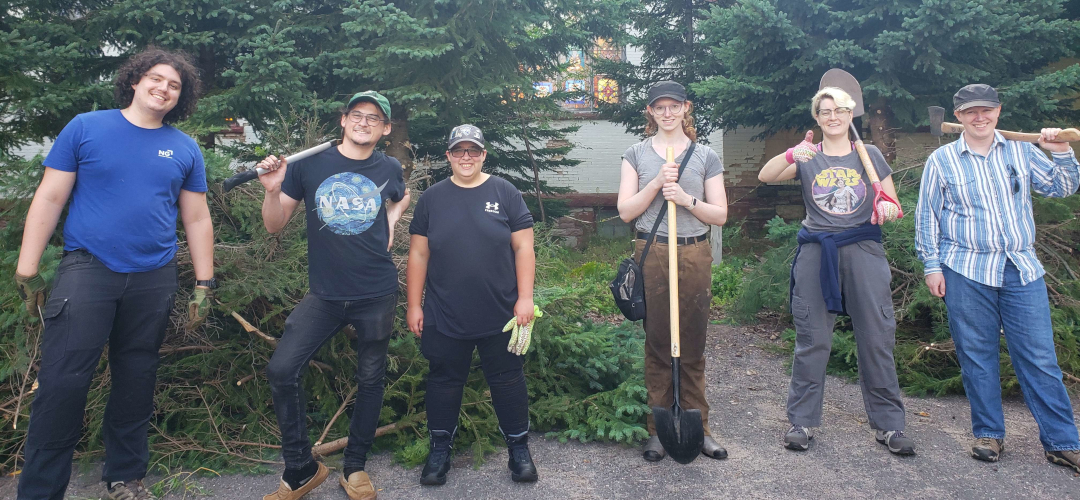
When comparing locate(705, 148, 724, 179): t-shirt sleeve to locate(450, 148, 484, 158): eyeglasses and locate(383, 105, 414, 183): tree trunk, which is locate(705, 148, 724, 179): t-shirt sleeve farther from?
locate(383, 105, 414, 183): tree trunk

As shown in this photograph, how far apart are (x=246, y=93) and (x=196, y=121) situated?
523 mm

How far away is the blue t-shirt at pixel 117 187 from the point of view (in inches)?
111

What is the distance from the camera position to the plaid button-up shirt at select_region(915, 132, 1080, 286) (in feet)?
11.5

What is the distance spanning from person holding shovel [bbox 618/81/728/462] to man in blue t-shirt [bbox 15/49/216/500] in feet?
6.84

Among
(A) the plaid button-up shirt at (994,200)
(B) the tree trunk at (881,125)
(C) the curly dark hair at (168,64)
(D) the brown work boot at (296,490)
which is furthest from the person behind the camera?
(B) the tree trunk at (881,125)

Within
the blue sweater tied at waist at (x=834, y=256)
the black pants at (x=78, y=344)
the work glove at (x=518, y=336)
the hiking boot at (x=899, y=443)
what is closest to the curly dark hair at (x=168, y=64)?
the black pants at (x=78, y=344)

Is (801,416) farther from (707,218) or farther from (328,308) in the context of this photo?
(328,308)

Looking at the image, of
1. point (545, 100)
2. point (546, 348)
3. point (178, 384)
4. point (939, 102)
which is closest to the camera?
point (178, 384)

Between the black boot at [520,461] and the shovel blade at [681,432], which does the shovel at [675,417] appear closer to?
the shovel blade at [681,432]

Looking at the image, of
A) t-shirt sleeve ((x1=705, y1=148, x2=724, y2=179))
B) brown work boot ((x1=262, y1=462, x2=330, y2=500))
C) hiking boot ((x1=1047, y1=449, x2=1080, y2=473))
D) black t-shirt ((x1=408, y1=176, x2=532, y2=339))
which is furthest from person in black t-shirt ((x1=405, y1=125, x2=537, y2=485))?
hiking boot ((x1=1047, y1=449, x2=1080, y2=473))

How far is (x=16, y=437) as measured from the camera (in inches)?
140

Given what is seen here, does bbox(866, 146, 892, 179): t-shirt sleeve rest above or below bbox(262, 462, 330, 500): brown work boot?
above

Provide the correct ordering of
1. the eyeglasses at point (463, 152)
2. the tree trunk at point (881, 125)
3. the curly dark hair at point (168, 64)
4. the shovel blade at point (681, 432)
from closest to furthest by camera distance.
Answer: the curly dark hair at point (168, 64) → the eyeglasses at point (463, 152) → the shovel blade at point (681, 432) → the tree trunk at point (881, 125)

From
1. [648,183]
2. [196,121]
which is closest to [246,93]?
[196,121]
